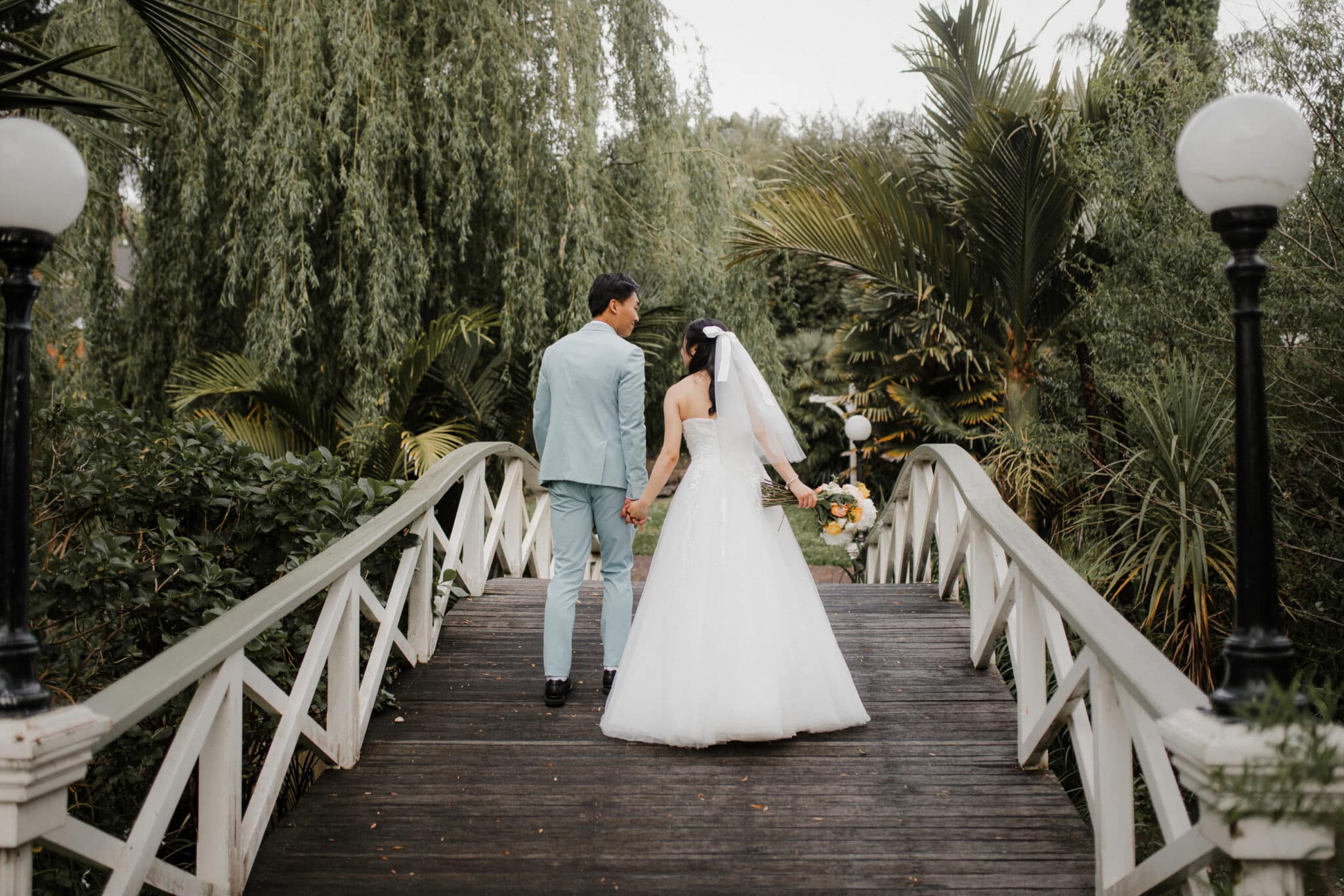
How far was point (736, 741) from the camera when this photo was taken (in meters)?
4.18

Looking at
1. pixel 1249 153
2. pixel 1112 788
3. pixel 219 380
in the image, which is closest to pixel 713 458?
pixel 1112 788

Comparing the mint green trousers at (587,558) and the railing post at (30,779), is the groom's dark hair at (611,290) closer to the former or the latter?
the mint green trousers at (587,558)

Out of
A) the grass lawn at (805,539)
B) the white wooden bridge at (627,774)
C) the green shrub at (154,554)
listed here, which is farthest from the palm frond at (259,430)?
the grass lawn at (805,539)

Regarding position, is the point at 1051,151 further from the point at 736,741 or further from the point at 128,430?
the point at 128,430

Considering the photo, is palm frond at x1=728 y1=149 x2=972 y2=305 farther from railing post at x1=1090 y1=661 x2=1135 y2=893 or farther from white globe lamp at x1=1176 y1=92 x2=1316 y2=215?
white globe lamp at x1=1176 y1=92 x2=1316 y2=215

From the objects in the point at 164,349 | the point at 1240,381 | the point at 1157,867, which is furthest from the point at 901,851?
the point at 164,349

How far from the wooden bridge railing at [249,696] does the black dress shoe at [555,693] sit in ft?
2.29

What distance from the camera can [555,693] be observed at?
4609 millimetres

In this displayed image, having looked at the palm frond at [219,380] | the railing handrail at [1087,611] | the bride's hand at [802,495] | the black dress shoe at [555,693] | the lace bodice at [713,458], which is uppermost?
the palm frond at [219,380]

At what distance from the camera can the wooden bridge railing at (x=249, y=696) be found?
100.0 inches

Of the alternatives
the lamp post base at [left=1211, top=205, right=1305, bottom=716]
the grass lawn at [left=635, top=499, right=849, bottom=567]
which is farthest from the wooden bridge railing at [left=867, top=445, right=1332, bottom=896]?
the grass lawn at [left=635, top=499, right=849, bottom=567]

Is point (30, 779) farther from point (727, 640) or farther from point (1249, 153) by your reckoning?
point (1249, 153)

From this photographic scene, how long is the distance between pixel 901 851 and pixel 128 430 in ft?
11.9

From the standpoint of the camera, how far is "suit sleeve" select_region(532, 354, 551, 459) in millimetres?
4793
